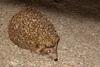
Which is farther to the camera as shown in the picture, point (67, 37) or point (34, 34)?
point (67, 37)

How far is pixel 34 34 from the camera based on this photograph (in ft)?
6.40

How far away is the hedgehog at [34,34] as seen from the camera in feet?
6.30

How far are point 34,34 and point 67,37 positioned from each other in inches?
11.7

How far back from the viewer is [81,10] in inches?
97.7

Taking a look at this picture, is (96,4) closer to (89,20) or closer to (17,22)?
(89,20)

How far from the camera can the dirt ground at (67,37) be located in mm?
1875

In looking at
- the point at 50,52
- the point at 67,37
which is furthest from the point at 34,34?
the point at 67,37

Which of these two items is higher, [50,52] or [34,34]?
[34,34]

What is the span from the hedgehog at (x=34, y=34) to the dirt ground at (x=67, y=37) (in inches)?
1.7

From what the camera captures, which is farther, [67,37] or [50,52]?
[67,37]

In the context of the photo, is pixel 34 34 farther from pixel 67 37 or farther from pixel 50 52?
pixel 67 37

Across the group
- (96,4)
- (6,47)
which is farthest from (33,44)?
(96,4)

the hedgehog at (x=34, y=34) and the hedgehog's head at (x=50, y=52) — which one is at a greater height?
the hedgehog at (x=34, y=34)

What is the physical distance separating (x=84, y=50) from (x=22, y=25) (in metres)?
0.49
